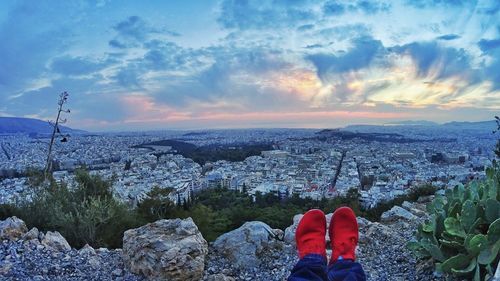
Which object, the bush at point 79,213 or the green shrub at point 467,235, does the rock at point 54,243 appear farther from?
the green shrub at point 467,235

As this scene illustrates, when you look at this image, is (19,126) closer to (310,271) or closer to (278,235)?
(278,235)

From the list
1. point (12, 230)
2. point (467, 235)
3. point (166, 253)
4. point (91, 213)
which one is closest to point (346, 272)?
point (467, 235)

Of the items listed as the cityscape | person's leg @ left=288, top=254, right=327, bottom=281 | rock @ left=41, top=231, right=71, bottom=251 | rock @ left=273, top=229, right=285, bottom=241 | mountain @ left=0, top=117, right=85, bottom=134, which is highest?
mountain @ left=0, top=117, right=85, bottom=134

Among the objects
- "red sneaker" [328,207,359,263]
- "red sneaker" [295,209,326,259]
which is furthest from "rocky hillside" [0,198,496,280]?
"red sneaker" [295,209,326,259]

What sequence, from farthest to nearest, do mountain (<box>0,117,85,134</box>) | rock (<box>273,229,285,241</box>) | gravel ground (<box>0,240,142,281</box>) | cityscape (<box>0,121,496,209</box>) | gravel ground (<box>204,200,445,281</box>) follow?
1. mountain (<box>0,117,85,134</box>)
2. cityscape (<box>0,121,496,209</box>)
3. rock (<box>273,229,285,241</box>)
4. gravel ground (<box>0,240,142,281</box>)
5. gravel ground (<box>204,200,445,281</box>)

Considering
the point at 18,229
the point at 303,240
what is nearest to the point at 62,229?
the point at 18,229

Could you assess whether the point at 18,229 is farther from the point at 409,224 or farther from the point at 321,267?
the point at 409,224

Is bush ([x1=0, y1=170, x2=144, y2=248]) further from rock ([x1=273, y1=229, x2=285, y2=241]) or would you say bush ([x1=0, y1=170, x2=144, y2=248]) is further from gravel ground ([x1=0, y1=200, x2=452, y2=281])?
rock ([x1=273, y1=229, x2=285, y2=241])
